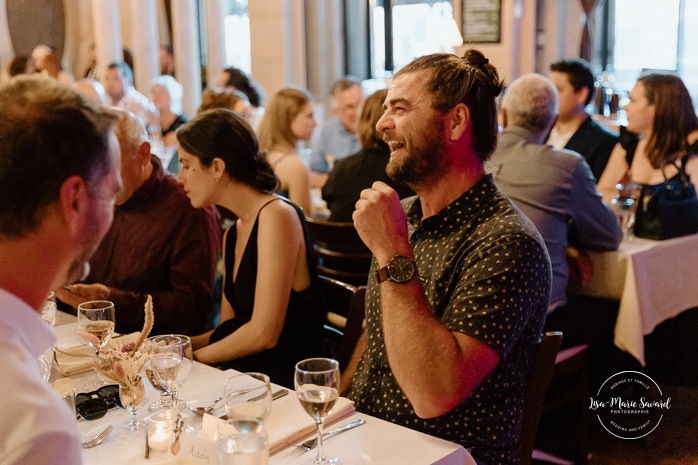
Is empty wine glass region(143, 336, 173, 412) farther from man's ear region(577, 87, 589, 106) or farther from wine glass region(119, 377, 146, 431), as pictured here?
man's ear region(577, 87, 589, 106)

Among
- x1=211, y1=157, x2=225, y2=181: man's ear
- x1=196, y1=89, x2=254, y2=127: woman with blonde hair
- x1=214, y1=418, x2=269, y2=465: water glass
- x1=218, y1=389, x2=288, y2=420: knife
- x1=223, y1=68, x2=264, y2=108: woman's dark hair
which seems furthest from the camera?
x1=223, y1=68, x2=264, y2=108: woman's dark hair

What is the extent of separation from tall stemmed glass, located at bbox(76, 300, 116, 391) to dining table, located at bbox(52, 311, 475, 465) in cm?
13

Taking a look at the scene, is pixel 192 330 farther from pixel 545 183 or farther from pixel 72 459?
pixel 72 459

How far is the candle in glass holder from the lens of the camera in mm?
1577

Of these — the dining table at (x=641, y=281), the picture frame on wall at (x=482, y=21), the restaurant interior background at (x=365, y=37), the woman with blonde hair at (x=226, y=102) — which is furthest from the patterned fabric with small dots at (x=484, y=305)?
the picture frame on wall at (x=482, y=21)

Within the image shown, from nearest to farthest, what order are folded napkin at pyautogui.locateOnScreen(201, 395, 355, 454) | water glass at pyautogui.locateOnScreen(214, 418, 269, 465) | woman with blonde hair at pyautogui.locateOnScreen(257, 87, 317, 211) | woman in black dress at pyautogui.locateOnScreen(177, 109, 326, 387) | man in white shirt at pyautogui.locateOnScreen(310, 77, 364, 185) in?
water glass at pyautogui.locateOnScreen(214, 418, 269, 465) < folded napkin at pyautogui.locateOnScreen(201, 395, 355, 454) < woman in black dress at pyautogui.locateOnScreen(177, 109, 326, 387) < woman with blonde hair at pyautogui.locateOnScreen(257, 87, 317, 211) < man in white shirt at pyautogui.locateOnScreen(310, 77, 364, 185)

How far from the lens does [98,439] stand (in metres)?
1.67

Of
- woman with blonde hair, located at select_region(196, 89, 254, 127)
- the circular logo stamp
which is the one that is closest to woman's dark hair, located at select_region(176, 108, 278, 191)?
the circular logo stamp

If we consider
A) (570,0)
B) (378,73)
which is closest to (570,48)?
(570,0)

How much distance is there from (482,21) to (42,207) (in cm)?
745

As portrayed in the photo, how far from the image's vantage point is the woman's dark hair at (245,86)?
7133 mm

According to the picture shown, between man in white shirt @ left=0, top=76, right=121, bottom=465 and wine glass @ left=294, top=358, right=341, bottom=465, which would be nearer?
man in white shirt @ left=0, top=76, right=121, bottom=465

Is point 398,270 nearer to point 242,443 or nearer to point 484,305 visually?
point 484,305

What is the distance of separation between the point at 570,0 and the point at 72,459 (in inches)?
315
